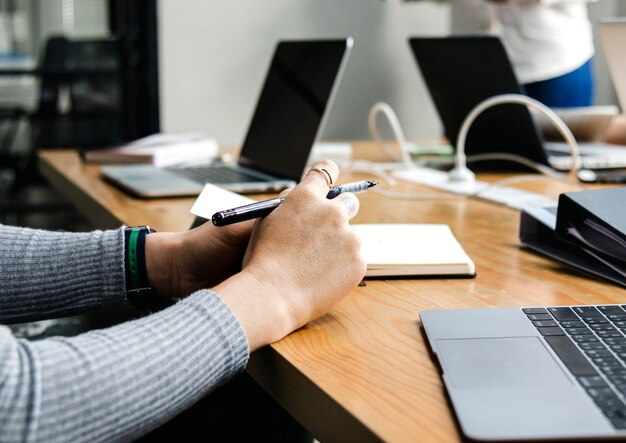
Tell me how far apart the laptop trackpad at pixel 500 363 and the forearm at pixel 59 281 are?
0.42 meters

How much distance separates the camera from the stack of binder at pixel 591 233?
0.85 m

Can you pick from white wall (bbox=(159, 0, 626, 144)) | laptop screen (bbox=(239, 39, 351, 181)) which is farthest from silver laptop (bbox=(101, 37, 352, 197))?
white wall (bbox=(159, 0, 626, 144))

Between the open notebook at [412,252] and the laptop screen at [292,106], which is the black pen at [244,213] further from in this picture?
the laptop screen at [292,106]

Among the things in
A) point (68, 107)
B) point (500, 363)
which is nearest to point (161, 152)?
point (500, 363)

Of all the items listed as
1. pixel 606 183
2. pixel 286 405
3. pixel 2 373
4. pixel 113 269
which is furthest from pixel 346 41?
pixel 2 373

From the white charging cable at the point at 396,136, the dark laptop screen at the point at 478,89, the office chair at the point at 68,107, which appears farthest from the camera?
the office chair at the point at 68,107

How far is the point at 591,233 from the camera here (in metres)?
0.90

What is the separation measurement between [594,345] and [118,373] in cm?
35

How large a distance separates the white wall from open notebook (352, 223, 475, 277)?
2300 mm

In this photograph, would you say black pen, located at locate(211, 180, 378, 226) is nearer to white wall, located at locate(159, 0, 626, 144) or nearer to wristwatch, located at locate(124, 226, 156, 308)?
wristwatch, located at locate(124, 226, 156, 308)

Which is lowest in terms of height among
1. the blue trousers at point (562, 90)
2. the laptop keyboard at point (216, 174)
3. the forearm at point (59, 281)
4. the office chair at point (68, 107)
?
the office chair at point (68, 107)

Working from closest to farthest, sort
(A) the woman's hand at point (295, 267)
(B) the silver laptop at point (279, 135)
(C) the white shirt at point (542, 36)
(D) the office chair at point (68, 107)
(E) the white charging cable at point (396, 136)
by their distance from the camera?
1. (A) the woman's hand at point (295, 267)
2. (B) the silver laptop at point (279, 135)
3. (E) the white charging cable at point (396, 136)
4. (C) the white shirt at point (542, 36)
5. (D) the office chair at point (68, 107)

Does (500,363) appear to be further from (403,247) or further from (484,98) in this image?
(484,98)

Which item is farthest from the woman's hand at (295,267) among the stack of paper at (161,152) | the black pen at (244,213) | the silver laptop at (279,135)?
the stack of paper at (161,152)
